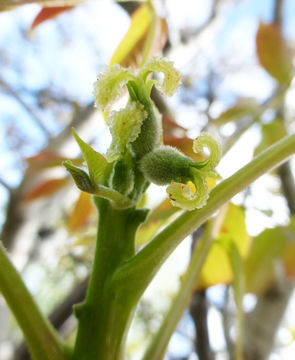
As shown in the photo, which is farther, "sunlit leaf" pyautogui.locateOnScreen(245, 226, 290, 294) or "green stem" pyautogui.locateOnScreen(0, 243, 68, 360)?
"sunlit leaf" pyautogui.locateOnScreen(245, 226, 290, 294)

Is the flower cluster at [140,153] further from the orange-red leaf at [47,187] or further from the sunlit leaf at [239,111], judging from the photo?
the orange-red leaf at [47,187]

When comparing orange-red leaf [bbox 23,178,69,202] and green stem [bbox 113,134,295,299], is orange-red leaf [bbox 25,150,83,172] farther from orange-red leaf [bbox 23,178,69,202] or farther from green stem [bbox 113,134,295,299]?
green stem [bbox 113,134,295,299]

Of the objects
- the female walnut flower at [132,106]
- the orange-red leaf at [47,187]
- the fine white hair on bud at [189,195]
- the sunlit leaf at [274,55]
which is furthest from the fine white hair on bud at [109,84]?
the orange-red leaf at [47,187]

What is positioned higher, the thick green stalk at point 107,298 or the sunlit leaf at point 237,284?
the thick green stalk at point 107,298

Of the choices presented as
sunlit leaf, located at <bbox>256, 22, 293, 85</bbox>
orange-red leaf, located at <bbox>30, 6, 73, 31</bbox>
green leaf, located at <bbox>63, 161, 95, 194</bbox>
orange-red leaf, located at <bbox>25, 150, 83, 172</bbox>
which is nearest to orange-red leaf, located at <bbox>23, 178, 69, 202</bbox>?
orange-red leaf, located at <bbox>25, 150, 83, 172</bbox>

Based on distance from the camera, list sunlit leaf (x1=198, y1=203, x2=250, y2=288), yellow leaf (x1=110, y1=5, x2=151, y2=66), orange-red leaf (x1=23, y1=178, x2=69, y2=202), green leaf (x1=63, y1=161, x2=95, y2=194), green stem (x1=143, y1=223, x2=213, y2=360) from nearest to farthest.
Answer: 1. green leaf (x1=63, y1=161, x2=95, y2=194)
2. green stem (x1=143, y1=223, x2=213, y2=360)
3. yellow leaf (x1=110, y1=5, x2=151, y2=66)
4. sunlit leaf (x1=198, y1=203, x2=250, y2=288)
5. orange-red leaf (x1=23, y1=178, x2=69, y2=202)

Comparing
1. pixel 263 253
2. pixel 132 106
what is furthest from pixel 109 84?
pixel 263 253
